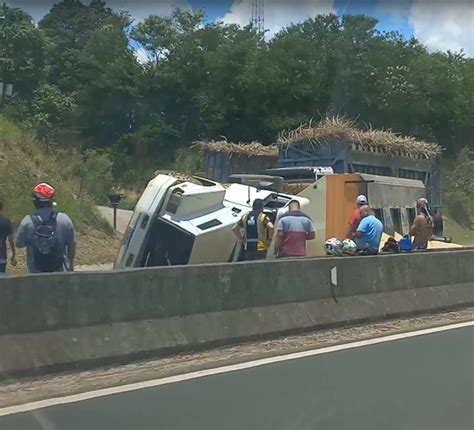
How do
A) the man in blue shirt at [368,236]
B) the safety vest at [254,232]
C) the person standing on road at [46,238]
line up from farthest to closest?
the safety vest at [254,232]
the man in blue shirt at [368,236]
the person standing on road at [46,238]

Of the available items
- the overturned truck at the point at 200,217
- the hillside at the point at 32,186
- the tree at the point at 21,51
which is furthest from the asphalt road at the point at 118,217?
the tree at the point at 21,51

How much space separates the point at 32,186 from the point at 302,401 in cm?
1512

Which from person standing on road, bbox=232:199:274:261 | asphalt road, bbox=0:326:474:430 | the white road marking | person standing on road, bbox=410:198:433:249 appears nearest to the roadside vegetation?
person standing on road, bbox=410:198:433:249

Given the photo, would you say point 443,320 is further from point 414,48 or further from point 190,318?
point 414,48

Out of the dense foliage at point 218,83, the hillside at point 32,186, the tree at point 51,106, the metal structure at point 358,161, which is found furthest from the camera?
the tree at point 51,106

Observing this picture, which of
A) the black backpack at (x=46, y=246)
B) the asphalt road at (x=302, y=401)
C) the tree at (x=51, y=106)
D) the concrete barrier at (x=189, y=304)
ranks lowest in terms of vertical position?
the asphalt road at (x=302, y=401)

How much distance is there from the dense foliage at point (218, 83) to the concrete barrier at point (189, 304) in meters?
31.6

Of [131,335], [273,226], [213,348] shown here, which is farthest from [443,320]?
[131,335]

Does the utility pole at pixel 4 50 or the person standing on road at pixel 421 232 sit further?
the utility pole at pixel 4 50

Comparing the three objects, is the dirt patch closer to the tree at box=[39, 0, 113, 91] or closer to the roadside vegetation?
the roadside vegetation

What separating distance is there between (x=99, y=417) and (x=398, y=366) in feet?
11.8

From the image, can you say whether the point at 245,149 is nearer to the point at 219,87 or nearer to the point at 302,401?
the point at 302,401

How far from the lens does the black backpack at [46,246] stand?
8.82m

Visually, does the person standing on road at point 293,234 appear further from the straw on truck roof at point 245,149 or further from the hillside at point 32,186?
the straw on truck roof at point 245,149
